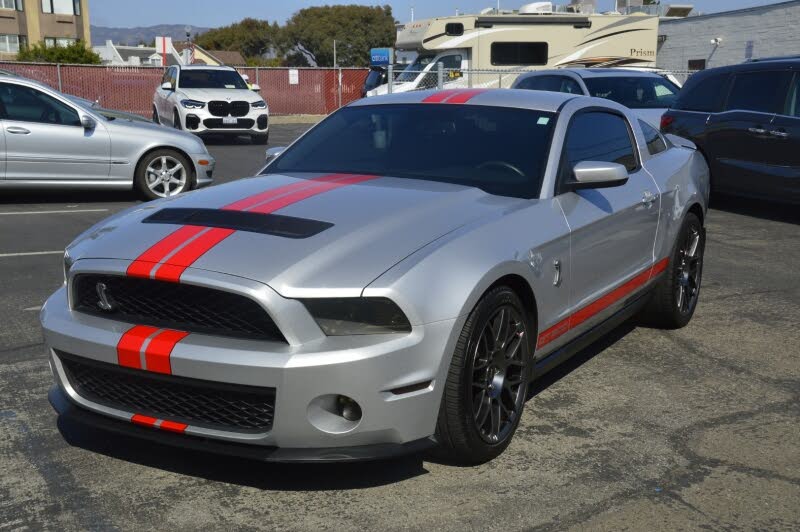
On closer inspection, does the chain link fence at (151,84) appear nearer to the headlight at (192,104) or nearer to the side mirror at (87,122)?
the headlight at (192,104)

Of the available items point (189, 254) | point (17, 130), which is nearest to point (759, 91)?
point (17, 130)

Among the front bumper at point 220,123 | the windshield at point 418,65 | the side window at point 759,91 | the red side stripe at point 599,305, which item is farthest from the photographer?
the windshield at point 418,65

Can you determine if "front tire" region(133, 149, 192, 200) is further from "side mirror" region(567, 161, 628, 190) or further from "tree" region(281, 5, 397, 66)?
"tree" region(281, 5, 397, 66)

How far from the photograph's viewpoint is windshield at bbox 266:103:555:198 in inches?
183

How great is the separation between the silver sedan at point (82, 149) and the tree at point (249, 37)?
10320 cm

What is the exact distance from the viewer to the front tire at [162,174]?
11.5 m

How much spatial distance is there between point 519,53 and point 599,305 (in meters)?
19.8

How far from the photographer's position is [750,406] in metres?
4.68

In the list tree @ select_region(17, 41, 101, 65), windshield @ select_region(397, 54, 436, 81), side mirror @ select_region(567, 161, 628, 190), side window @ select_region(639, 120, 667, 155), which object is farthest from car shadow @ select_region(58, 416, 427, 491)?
tree @ select_region(17, 41, 101, 65)

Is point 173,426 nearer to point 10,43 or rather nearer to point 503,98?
point 503,98

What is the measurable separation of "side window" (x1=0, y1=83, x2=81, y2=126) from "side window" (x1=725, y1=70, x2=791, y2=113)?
24.7ft

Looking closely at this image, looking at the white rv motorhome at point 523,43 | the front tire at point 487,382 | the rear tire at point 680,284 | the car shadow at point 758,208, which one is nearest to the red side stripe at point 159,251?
the front tire at point 487,382

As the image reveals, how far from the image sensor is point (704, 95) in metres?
11.3

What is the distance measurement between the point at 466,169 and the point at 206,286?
1745 mm
